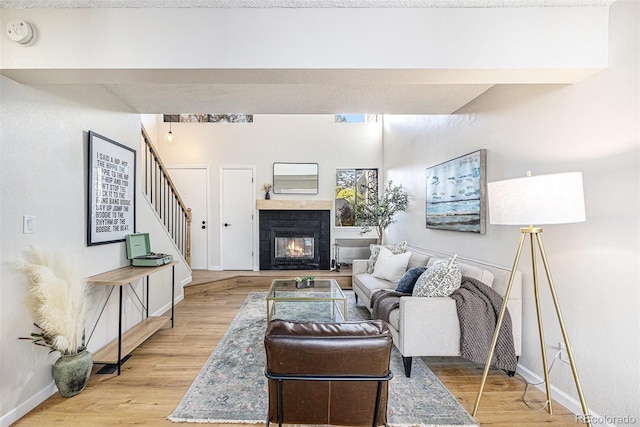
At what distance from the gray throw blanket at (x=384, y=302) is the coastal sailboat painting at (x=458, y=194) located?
3.33 feet

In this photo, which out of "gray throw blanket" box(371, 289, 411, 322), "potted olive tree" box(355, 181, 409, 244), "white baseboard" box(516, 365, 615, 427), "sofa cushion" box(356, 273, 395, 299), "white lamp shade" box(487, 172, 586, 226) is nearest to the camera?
"white lamp shade" box(487, 172, 586, 226)

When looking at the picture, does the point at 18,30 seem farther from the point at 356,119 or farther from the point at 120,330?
the point at 356,119

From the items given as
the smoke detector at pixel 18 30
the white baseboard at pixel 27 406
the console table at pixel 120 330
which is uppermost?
the smoke detector at pixel 18 30

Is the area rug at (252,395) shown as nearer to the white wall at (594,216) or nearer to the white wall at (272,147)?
the white wall at (594,216)

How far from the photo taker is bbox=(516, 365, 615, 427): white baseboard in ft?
6.12

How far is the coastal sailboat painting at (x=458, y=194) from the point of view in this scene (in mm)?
2996

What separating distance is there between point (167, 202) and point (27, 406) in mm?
3249

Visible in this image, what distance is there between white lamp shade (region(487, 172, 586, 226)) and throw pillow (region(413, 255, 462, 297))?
35.1 inches

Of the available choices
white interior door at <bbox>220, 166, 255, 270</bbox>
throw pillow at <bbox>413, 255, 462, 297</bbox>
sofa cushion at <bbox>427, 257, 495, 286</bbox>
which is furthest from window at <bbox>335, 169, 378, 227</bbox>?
throw pillow at <bbox>413, 255, 462, 297</bbox>

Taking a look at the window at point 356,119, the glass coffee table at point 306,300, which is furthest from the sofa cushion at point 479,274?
the window at point 356,119

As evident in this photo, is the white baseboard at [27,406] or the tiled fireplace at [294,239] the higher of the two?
the tiled fireplace at [294,239]

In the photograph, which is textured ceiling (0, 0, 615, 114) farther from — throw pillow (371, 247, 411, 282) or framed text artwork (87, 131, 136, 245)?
throw pillow (371, 247, 411, 282)

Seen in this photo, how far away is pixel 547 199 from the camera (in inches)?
65.0

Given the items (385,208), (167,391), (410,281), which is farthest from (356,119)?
(167,391)
